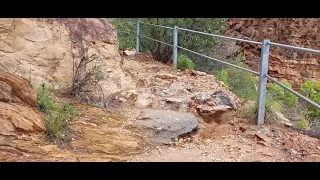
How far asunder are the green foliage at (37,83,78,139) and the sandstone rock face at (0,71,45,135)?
122 mm

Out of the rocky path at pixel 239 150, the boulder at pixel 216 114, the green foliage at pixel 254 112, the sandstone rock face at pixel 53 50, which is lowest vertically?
the rocky path at pixel 239 150

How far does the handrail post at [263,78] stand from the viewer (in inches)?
210

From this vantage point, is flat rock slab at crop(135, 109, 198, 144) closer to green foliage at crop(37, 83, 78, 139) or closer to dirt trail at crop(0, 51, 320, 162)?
dirt trail at crop(0, 51, 320, 162)

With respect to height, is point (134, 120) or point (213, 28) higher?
point (213, 28)

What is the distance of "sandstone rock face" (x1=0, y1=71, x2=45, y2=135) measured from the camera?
4348 millimetres

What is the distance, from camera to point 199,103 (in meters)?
6.31

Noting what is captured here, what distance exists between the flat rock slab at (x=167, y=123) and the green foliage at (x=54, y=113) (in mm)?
934

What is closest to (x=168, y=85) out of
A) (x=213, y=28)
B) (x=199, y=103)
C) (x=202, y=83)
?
(x=202, y=83)

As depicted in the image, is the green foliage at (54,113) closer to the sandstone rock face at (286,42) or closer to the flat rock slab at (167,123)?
the flat rock slab at (167,123)

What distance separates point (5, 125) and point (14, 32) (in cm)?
209

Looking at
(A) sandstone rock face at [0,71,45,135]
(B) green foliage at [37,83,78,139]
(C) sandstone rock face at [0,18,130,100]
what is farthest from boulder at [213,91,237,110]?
(A) sandstone rock face at [0,71,45,135]

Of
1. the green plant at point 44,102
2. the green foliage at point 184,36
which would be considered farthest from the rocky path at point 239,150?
the green foliage at point 184,36

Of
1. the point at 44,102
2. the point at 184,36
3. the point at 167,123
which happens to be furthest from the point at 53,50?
the point at 184,36

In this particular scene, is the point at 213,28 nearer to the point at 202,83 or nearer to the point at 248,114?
the point at 202,83
